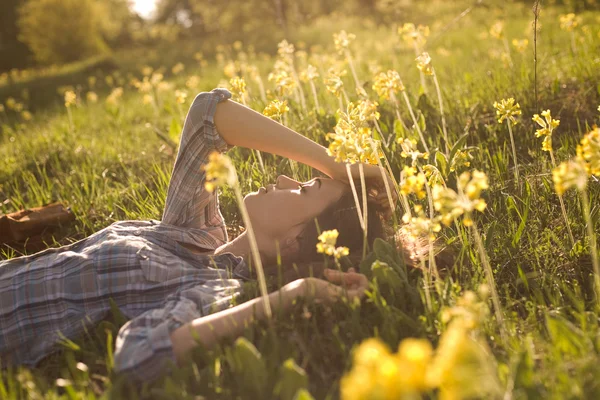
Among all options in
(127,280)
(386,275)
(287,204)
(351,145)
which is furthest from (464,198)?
(127,280)

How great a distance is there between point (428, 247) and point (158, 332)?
125 cm

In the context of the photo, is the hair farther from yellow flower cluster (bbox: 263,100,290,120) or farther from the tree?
the tree

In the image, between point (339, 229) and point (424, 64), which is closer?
point (339, 229)

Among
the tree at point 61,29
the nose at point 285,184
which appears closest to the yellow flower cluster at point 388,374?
the nose at point 285,184

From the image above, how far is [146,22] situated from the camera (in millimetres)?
34406

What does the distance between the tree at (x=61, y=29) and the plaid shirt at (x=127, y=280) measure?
16698 millimetres

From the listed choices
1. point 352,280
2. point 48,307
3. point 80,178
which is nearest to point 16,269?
point 48,307

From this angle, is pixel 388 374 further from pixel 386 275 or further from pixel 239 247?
pixel 239 247

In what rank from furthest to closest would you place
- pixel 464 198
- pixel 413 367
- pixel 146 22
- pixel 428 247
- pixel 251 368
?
1. pixel 146 22
2. pixel 428 247
3. pixel 251 368
4. pixel 464 198
5. pixel 413 367

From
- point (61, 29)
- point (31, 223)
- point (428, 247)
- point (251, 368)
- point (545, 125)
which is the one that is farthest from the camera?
point (61, 29)

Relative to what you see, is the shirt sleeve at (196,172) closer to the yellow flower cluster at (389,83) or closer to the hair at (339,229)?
the hair at (339,229)

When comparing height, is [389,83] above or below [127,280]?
above

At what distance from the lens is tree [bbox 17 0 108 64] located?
17.0 metres

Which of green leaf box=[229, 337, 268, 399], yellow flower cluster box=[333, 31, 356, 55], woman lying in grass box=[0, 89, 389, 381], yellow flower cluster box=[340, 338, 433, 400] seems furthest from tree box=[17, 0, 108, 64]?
yellow flower cluster box=[340, 338, 433, 400]
